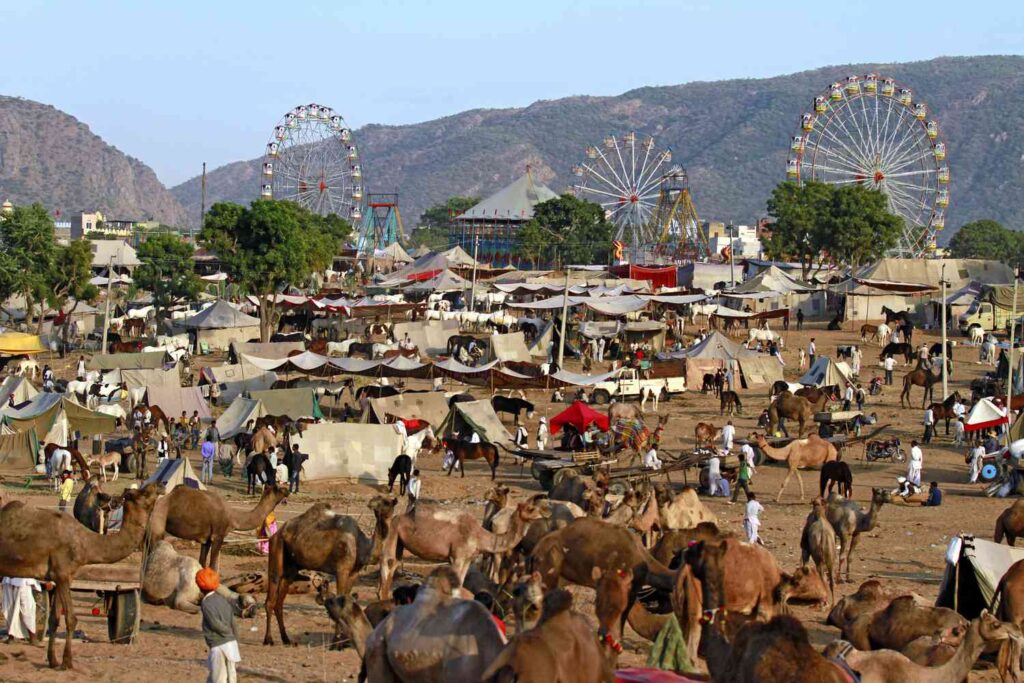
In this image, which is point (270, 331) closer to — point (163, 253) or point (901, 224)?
point (163, 253)

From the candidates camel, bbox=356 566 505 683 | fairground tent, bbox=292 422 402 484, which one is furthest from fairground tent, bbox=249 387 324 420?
camel, bbox=356 566 505 683

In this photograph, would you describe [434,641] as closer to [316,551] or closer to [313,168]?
[316,551]

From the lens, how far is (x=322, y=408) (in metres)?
38.5

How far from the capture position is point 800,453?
2658 cm

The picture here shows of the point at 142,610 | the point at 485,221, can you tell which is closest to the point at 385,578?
the point at 142,610

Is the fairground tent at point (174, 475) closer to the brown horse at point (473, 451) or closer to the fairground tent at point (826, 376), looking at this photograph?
the brown horse at point (473, 451)

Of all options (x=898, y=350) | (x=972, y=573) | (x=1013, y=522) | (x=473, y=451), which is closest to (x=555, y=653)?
(x=972, y=573)

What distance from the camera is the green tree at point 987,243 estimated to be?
135 m

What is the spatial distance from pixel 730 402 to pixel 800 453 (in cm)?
1241

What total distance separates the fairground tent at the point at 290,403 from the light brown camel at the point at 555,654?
80.6 feet

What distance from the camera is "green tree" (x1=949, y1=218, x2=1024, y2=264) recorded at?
135m

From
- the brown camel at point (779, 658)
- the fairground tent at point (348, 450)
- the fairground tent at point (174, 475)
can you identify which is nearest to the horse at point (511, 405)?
the fairground tent at point (348, 450)

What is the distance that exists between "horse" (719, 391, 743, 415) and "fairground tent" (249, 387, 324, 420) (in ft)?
37.5

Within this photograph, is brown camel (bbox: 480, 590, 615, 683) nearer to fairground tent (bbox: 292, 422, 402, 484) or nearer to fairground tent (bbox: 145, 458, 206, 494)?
fairground tent (bbox: 145, 458, 206, 494)
